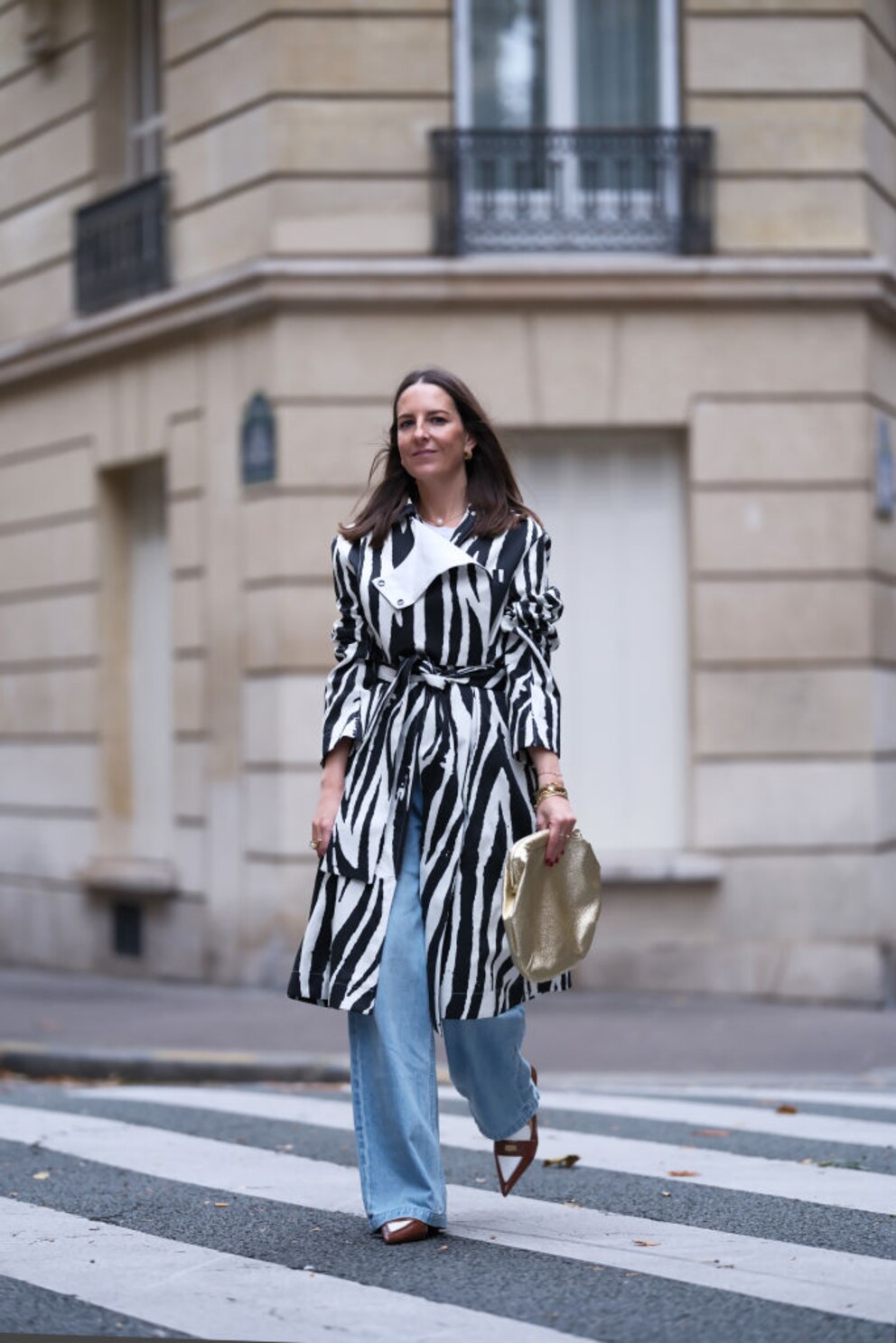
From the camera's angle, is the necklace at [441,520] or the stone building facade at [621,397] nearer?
the necklace at [441,520]

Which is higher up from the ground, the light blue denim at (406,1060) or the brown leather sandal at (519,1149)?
the light blue denim at (406,1060)

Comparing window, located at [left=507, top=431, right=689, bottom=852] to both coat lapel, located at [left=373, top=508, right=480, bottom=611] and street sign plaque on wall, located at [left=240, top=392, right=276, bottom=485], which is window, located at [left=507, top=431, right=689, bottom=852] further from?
coat lapel, located at [left=373, top=508, right=480, bottom=611]

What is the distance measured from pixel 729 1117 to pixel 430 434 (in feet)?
10.0

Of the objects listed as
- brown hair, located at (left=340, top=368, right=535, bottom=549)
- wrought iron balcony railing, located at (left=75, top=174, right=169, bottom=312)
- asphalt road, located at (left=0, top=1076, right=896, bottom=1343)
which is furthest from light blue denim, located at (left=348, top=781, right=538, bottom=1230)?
wrought iron balcony railing, located at (left=75, top=174, right=169, bottom=312)

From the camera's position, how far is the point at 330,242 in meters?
11.4

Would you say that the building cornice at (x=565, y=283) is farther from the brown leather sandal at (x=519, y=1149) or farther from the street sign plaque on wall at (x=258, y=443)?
the brown leather sandal at (x=519, y=1149)

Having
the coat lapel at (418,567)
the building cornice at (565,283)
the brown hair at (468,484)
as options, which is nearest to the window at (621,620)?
the building cornice at (565,283)

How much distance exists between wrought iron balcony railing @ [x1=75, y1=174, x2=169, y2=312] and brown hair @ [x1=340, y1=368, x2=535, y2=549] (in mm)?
7797

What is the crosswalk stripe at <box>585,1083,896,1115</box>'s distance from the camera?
735cm

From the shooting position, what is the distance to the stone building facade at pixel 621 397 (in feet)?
37.2

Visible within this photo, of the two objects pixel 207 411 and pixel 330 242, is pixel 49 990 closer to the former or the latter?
pixel 207 411

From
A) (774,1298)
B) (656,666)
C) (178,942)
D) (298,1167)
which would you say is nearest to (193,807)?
(178,942)

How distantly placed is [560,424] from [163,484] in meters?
2.79

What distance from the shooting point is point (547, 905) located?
4.58m
